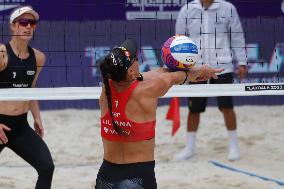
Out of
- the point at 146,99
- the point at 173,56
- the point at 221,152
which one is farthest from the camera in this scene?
the point at 221,152

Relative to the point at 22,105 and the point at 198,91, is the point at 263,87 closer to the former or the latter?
the point at 198,91

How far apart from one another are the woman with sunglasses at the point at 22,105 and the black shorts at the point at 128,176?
1.21m

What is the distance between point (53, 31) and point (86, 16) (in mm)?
505

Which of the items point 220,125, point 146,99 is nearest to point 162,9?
point 220,125

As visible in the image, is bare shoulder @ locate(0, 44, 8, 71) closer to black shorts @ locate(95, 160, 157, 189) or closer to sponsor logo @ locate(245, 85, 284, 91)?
black shorts @ locate(95, 160, 157, 189)

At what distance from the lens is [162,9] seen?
10.2 meters

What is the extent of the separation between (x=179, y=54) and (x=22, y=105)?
160cm

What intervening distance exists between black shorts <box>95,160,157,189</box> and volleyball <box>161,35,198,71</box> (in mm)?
828

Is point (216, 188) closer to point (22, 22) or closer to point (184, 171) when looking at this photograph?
point (184, 171)

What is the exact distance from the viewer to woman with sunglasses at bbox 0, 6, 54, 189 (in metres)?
5.75

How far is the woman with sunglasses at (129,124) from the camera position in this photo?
4.55 m

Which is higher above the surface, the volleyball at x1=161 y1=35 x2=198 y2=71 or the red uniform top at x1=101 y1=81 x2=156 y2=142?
the volleyball at x1=161 y1=35 x2=198 y2=71

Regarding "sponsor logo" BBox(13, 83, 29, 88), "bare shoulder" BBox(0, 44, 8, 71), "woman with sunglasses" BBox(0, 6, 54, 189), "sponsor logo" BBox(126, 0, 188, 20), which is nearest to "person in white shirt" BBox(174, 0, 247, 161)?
"sponsor logo" BBox(126, 0, 188, 20)

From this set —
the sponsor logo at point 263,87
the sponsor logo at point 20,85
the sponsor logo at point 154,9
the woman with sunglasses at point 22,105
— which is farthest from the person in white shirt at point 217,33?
the sponsor logo at point 20,85
